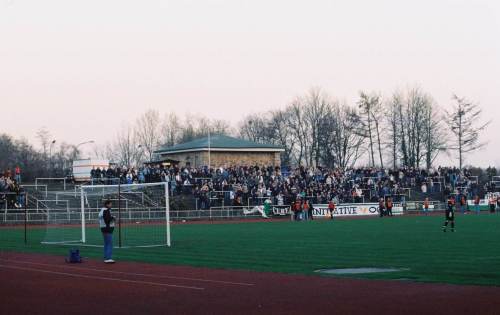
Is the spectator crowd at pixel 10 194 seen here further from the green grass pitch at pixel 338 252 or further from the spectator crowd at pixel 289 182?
the green grass pitch at pixel 338 252

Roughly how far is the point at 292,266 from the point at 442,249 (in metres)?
7.45

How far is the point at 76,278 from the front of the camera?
22234 mm

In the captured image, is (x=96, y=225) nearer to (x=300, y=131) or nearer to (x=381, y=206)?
(x=381, y=206)

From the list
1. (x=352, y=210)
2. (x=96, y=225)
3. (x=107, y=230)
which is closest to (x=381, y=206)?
(x=352, y=210)

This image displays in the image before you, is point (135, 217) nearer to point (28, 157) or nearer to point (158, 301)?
point (158, 301)

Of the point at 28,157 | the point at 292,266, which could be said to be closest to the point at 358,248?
the point at 292,266

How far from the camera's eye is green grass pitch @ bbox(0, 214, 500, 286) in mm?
22406

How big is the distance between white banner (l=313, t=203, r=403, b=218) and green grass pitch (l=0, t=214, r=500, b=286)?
1213 inches

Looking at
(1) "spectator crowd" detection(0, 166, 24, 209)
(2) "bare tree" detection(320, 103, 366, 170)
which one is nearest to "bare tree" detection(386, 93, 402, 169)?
(2) "bare tree" detection(320, 103, 366, 170)

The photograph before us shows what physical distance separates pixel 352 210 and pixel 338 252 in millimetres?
46506

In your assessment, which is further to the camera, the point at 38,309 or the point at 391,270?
the point at 391,270

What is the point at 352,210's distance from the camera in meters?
75.3

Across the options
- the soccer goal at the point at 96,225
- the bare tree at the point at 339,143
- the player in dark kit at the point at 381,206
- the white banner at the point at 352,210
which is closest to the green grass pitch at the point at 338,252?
the soccer goal at the point at 96,225

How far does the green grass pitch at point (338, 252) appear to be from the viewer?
22.4 metres
